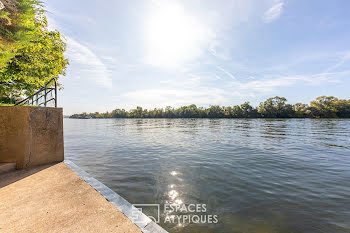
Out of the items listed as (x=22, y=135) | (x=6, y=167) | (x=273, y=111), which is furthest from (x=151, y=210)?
(x=273, y=111)

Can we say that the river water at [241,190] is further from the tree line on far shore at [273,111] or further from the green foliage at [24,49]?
the tree line on far shore at [273,111]

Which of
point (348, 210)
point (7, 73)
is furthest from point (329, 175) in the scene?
point (7, 73)

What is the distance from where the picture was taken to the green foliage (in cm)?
676

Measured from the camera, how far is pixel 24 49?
8.96 m

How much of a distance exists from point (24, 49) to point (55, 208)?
420 inches

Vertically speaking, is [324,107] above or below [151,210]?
above

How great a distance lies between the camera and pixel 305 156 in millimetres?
10414

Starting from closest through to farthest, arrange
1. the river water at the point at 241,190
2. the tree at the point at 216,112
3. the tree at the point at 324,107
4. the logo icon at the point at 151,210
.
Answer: the river water at the point at 241,190, the logo icon at the point at 151,210, the tree at the point at 324,107, the tree at the point at 216,112

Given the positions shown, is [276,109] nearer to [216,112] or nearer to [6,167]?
[216,112]

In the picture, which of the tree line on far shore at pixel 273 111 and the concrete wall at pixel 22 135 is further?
the tree line on far shore at pixel 273 111

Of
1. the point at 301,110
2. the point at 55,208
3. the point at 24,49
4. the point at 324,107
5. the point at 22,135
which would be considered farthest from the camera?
the point at 301,110

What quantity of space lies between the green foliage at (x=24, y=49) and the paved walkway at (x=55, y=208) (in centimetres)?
582

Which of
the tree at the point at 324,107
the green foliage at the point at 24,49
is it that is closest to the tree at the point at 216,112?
the tree at the point at 324,107

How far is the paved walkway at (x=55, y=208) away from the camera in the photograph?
2533 millimetres
